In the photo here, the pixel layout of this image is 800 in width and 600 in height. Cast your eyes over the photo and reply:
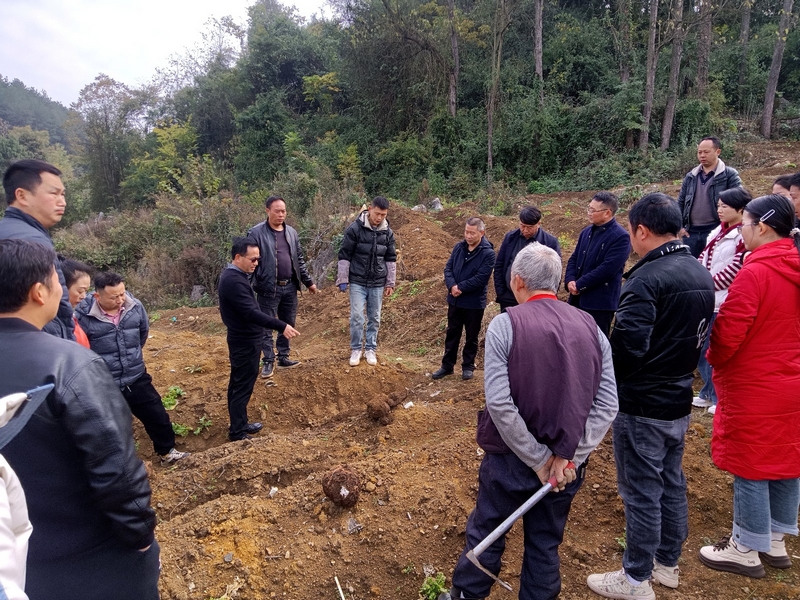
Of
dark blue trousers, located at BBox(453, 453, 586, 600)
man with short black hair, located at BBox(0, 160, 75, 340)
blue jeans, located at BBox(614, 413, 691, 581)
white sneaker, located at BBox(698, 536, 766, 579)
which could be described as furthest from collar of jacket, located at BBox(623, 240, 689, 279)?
man with short black hair, located at BBox(0, 160, 75, 340)

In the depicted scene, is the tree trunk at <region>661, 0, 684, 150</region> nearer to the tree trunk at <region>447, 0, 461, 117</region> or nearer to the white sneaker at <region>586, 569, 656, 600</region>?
the tree trunk at <region>447, 0, 461, 117</region>

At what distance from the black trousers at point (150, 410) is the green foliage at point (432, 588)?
2778 mm

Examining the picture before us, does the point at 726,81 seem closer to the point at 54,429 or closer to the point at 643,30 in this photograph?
the point at 643,30

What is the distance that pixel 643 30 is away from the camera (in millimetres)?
18062

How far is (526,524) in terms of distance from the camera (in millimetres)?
2131

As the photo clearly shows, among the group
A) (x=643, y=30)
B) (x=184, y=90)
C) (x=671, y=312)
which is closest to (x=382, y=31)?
(x=643, y=30)

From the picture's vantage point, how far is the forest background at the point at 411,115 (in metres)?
14.4

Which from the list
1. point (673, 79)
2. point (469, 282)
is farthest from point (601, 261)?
point (673, 79)

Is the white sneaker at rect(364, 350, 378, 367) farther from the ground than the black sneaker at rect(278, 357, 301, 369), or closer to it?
farther from the ground

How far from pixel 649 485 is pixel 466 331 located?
3123 millimetres

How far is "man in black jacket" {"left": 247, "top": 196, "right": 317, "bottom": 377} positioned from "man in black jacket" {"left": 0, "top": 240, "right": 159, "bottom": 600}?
11.7 feet

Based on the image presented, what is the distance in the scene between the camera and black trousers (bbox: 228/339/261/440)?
4234mm

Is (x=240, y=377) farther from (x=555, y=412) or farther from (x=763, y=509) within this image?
(x=763, y=509)

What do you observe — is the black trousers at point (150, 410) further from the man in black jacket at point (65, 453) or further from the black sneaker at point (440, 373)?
the black sneaker at point (440, 373)
